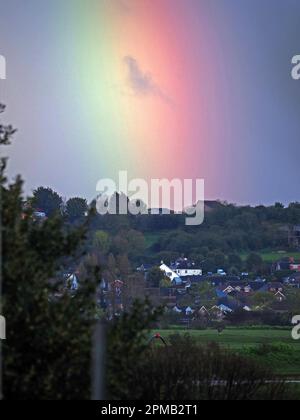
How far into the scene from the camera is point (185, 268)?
67.3 meters

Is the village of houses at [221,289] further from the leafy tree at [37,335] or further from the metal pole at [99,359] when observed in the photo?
the metal pole at [99,359]

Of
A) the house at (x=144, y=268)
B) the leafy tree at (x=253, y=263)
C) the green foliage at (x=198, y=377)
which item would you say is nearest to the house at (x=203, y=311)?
the house at (x=144, y=268)

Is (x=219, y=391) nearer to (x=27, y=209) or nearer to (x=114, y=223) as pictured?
(x=27, y=209)

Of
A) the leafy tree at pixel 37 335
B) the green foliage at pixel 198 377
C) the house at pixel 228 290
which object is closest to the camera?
the leafy tree at pixel 37 335

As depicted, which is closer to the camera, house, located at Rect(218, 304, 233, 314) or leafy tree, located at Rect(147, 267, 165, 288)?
leafy tree, located at Rect(147, 267, 165, 288)

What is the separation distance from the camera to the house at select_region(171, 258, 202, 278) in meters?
66.1

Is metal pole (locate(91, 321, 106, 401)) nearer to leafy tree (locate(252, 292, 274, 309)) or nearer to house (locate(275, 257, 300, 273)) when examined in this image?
leafy tree (locate(252, 292, 274, 309))

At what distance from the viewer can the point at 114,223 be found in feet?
137

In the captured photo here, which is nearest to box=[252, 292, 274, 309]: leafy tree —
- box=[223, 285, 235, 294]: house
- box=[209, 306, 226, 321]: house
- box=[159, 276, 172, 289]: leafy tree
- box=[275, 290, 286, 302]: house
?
box=[275, 290, 286, 302]: house

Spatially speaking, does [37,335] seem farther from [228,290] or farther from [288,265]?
[288,265]

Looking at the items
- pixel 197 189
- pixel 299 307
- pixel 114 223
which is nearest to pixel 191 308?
pixel 299 307

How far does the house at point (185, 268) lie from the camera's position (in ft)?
217

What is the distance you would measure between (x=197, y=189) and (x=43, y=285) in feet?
89.8
